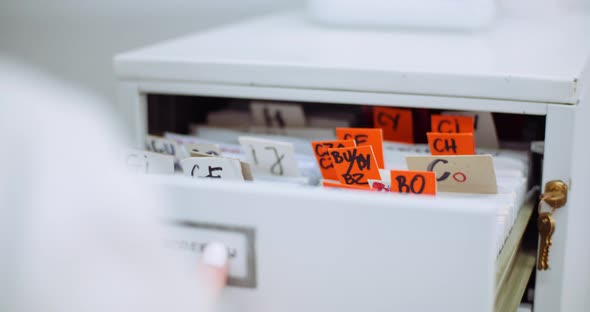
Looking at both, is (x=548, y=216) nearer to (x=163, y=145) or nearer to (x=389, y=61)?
(x=389, y=61)

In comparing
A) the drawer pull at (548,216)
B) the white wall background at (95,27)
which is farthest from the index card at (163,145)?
the white wall background at (95,27)

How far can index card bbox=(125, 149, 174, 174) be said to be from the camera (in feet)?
1.66

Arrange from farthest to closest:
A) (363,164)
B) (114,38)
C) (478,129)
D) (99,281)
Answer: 1. (114,38)
2. (478,129)
3. (363,164)
4. (99,281)

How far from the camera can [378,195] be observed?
0.35 metres

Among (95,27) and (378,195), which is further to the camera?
(95,27)

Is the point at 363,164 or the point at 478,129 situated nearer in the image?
the point at 363,164

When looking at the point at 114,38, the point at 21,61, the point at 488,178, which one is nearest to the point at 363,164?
the point at 488,178

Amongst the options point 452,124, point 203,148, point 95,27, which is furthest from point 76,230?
point 95,27

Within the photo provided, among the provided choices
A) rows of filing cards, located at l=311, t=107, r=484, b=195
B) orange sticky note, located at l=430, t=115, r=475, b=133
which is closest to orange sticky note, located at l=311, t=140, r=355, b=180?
rows of filing cards, located at l=311, t=107, r=484, b=195

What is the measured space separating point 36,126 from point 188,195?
0.28 ft

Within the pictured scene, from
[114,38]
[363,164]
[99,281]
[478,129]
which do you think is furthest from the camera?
[114,38]

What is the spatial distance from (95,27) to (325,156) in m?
0.81

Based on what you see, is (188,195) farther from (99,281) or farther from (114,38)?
(114,38)

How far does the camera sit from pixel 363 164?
491 millimetres
